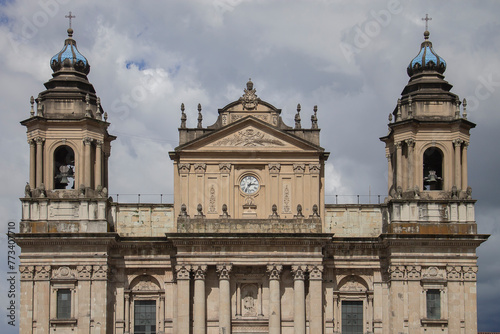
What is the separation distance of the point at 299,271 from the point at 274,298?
154 cm

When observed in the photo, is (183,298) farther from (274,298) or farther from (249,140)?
(249,140)

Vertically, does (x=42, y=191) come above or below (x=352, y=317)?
above

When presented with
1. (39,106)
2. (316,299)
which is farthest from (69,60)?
(316,299)

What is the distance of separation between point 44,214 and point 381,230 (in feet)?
47.8

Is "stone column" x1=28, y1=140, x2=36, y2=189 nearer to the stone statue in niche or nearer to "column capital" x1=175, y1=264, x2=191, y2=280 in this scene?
"column capital" x1=175, y1=264, x2=191, y2=280

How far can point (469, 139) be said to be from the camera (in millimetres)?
48469

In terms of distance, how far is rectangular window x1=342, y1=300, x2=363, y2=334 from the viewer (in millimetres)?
47438

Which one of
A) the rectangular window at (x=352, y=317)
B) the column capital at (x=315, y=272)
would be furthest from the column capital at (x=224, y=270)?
the rectangular window at (x=352, y=317)

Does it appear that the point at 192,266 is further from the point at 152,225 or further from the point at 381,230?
the point at 381,230

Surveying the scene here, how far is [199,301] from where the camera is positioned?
46.0 m

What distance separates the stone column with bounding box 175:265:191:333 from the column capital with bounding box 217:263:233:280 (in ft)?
4.21

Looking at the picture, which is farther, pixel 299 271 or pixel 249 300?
pixel 249 300

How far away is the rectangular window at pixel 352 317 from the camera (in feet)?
156

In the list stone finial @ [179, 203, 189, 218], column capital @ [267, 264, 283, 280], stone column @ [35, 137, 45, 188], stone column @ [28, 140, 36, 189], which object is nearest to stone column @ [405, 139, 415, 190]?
column capital @ [267, 264, 283, 280]
